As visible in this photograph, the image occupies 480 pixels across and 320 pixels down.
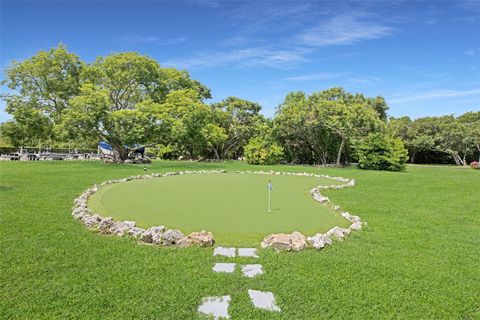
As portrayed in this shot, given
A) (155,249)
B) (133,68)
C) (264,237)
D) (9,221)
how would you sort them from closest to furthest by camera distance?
1. (155,249)
2. (264,237)
3. (9,221)
4. (133,68)

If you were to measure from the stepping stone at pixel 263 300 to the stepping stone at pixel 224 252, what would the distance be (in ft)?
2.82

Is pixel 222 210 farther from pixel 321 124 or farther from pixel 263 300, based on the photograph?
pixel 321 124

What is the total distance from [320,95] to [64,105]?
15.7 meters

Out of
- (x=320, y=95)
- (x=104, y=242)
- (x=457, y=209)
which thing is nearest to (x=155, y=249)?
(x=104, y=242)

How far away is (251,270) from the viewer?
3.38 meters

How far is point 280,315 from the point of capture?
2.60 metres

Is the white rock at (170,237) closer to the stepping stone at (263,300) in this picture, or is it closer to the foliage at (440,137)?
the stepping stone at (263,300)

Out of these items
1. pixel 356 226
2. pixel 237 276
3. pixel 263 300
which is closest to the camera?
pixel 263 300

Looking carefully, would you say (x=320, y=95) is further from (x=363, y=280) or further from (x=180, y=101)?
(x=363, y=280)

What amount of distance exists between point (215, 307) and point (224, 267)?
0.77 m

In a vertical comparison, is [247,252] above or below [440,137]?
below

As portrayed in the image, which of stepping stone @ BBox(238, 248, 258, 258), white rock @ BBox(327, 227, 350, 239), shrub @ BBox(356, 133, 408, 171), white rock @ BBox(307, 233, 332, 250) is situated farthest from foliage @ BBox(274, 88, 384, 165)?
stepping stone @ BBox(238, 248, 258, 258)

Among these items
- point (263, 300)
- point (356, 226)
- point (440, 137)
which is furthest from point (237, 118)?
point (263, 300)

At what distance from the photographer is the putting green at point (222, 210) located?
488cm
